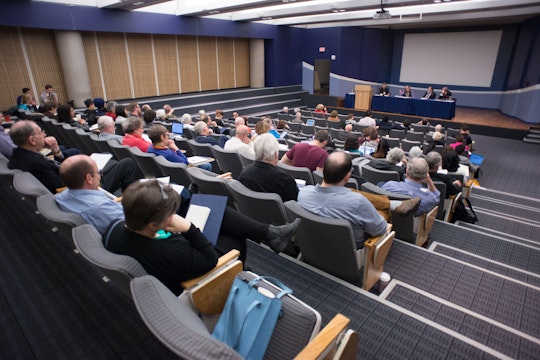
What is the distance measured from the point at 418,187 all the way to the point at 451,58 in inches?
542

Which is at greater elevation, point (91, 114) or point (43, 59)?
point (43, 59)

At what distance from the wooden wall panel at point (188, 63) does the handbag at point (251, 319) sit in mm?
11857

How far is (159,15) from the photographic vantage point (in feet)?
32.9

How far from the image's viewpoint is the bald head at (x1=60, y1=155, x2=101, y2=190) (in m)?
2.00

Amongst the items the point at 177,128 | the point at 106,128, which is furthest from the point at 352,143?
the point at 106,128

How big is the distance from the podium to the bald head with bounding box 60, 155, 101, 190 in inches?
482

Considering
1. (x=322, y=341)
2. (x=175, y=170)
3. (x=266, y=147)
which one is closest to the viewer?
(x=322, y=341)

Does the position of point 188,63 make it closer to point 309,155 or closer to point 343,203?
point 309,155

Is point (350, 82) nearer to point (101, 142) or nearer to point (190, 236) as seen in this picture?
point (101, 142)

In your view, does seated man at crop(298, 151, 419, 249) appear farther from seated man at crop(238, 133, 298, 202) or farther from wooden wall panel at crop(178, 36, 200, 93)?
wooden wall panel at crop(178, 36, 200, 93)

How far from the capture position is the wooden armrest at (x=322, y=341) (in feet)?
3.69

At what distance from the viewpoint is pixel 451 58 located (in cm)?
1385

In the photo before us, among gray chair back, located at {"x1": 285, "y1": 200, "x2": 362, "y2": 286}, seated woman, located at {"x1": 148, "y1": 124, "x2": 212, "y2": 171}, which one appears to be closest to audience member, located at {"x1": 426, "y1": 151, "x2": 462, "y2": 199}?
gray chair back, located at {"x1": 285, "y1": 200, "x2": 362, "y2": 286}

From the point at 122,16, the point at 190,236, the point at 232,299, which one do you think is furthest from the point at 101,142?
the point at 122,16
